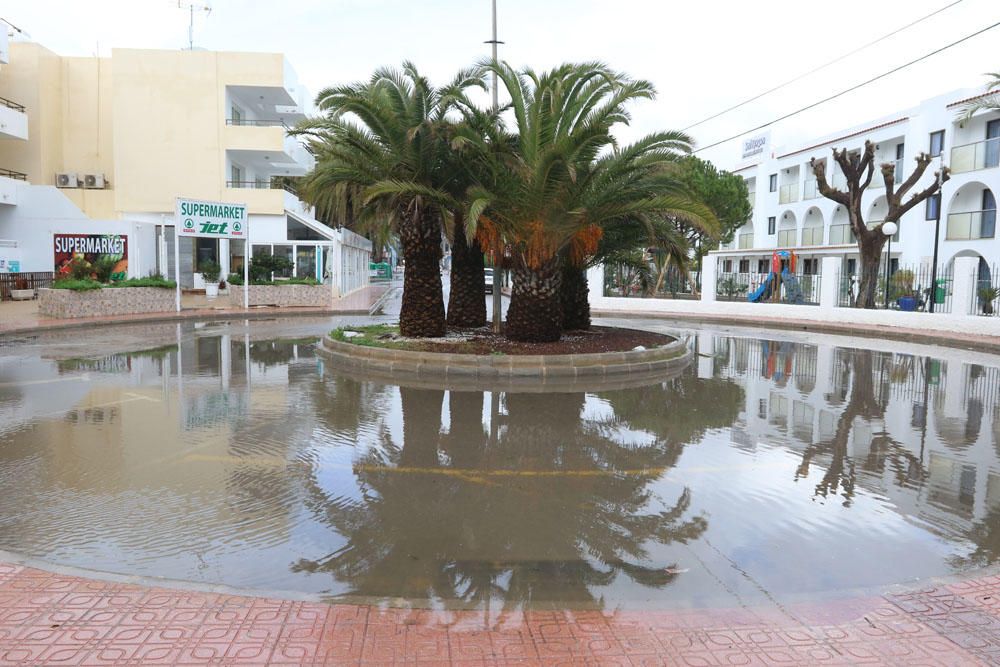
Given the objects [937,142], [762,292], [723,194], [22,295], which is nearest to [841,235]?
[723,194]

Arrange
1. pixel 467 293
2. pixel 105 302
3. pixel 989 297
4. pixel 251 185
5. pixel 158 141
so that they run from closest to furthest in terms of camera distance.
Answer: pixel 467 293 < pixel 989 297 < pixel 105 302 < pixel 158 141 < pixel 251 185

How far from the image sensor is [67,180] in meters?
36.8

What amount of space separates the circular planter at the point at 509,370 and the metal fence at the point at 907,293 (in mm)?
15658

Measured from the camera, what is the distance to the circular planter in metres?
12.5

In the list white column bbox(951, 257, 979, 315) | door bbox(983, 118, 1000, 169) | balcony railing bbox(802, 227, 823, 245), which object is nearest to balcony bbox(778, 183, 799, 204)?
balcony railing bbox(802, 227, 823, 245)

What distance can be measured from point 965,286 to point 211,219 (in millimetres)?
25025

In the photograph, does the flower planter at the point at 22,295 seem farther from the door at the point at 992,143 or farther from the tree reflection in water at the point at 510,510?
the door at the point at 992,143

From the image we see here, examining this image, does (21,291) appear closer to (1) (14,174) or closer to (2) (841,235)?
(1) (14,174)

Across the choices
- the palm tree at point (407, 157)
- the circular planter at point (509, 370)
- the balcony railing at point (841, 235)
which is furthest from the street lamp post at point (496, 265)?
the balcony railing at point (841, 235)

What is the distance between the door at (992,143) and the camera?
31.4 meters

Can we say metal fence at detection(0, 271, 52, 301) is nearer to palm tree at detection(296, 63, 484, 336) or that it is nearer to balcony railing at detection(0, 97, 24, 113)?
balcony railing at detection(0, 97, 24, 113)

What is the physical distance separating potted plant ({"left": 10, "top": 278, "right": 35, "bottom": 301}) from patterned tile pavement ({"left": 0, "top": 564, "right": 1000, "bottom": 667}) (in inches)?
1168

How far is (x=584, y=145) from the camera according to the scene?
1328 centimetres

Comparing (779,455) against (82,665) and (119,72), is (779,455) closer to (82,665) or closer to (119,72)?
(82,665)
